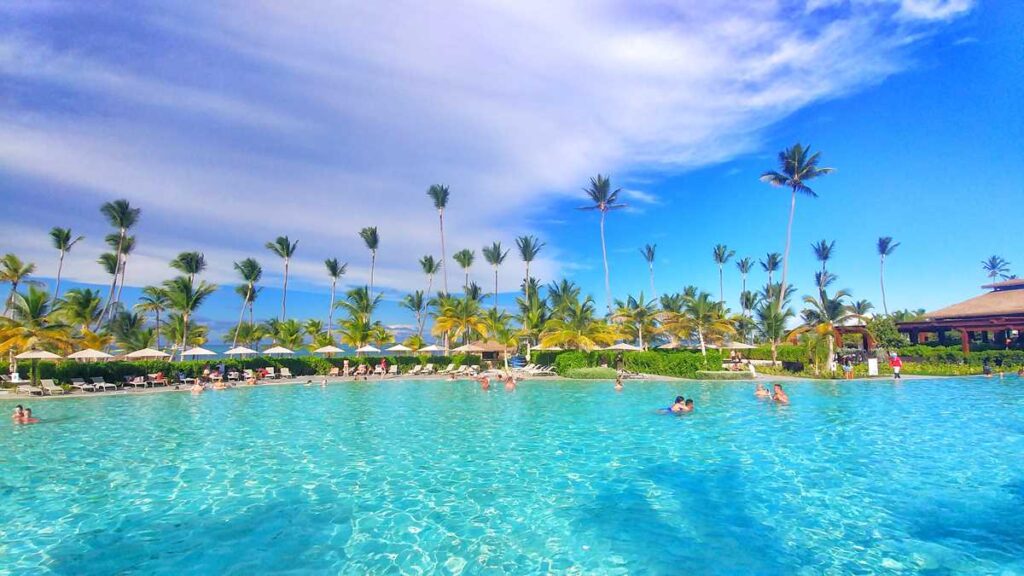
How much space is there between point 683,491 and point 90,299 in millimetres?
42941

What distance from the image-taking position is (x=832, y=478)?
10375mm

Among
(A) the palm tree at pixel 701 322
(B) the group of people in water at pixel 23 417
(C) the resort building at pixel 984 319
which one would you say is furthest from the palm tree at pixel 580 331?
(B) the group of people in water at pixel 23 417

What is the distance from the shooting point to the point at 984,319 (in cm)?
3497

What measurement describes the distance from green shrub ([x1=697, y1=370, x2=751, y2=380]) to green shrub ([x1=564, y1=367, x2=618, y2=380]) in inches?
205

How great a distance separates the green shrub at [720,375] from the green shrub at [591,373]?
205 inches

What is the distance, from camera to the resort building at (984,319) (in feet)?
109

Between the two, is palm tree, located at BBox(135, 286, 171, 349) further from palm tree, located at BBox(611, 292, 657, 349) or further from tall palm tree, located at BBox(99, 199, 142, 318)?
palm tree, located at BBox(611, 292, 657, 349)

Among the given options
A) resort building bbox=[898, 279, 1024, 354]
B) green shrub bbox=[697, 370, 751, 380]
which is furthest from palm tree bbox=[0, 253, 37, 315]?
resort building bbox=[898, 279, 1024, 354]

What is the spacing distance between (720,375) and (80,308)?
4297 centimetres

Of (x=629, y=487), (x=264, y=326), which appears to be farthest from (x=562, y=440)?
(x=264, y=326)

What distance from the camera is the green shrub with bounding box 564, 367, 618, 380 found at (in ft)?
108

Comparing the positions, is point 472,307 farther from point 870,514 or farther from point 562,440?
point 870,514

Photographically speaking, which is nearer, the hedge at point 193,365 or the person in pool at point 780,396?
the person in pool at point 780,396

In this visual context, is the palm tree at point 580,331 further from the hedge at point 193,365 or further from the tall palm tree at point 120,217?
the tall palm tree at point 120,217
